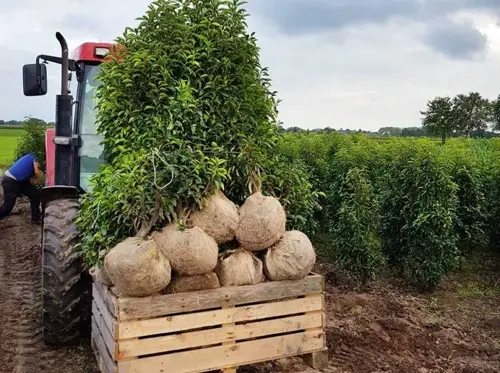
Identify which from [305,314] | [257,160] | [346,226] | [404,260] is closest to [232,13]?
[257,160]

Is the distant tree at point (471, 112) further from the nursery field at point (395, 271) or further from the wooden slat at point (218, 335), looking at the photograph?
the wooden slat at point (218, 335)

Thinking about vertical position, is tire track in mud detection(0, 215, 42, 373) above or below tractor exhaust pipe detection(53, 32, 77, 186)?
below

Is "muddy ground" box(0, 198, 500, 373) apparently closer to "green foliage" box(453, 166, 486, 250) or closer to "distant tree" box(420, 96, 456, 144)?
"green foliage" box(453, 166, 486, 250)

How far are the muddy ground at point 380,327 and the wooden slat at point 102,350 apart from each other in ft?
1.32

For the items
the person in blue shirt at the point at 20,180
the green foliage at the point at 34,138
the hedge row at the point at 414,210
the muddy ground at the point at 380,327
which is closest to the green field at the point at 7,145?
the green foliage at the point at 34,138

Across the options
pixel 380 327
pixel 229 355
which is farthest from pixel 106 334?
pixel 380 327

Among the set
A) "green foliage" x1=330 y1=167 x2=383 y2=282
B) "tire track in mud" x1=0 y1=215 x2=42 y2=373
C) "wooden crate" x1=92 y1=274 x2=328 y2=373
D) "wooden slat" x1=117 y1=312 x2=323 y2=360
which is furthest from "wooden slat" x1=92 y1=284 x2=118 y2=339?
"green foliage" x1=330 y1=167 x2=383 y2=282

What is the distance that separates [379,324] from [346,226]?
2157mm

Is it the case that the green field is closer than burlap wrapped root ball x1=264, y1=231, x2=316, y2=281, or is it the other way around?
burlap wrapped root ball x1=264, y1=231, x2=316, y2=281

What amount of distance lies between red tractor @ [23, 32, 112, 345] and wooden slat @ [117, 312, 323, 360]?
1458mm

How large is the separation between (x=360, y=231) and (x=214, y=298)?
419 centimetres

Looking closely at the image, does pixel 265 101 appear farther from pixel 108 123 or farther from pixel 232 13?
pixel 108 123

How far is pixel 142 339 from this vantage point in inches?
143

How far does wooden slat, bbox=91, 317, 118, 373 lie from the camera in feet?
12.1
